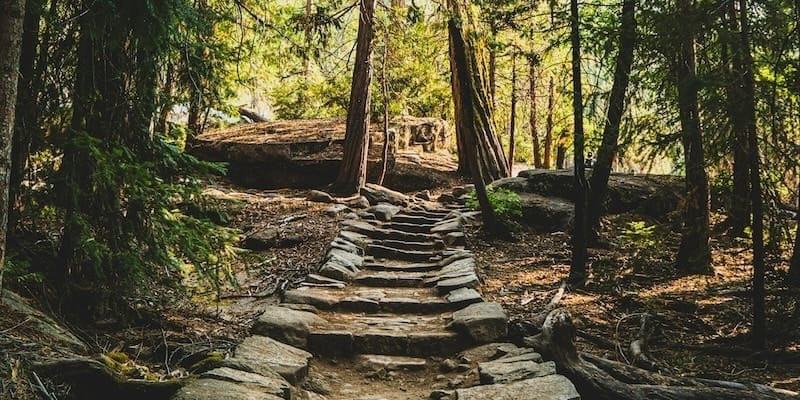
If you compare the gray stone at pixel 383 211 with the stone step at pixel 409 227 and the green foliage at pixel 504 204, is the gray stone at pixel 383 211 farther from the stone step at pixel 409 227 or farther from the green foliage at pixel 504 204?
the green foliage at pixel 504 204

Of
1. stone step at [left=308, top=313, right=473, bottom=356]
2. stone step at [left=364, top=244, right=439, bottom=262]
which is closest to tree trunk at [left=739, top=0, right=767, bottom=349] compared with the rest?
stone step at [left=308, top=313, right=473, bottom=356]

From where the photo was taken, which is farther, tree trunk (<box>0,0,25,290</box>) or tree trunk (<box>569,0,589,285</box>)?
tree trunk (<box>569,0,589,285</box>)

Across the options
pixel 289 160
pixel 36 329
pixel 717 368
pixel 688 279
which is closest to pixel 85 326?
pixel 36 329

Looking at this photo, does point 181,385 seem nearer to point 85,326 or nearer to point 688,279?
point 85,326

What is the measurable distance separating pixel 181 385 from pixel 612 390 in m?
3.02

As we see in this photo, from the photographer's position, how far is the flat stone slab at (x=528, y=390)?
4.01 m

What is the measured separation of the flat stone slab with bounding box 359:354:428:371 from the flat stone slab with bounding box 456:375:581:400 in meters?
0.98

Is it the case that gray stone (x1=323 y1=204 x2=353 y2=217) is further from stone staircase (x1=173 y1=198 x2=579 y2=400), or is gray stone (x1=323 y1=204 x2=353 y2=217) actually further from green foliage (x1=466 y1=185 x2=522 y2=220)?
green foliage (x1=466 y1=185 x2=522 y2=220)

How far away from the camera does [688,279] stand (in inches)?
369

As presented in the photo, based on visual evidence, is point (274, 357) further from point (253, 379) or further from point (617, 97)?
point (617, 97)

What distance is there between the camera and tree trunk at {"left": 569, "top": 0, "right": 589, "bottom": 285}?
322 inches

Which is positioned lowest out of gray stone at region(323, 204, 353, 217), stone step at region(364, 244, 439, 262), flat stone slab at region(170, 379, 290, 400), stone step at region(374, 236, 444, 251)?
flat stone slab at region(170, 379, 290, 400)

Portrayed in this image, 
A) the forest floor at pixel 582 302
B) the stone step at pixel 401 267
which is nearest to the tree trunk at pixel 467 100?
the forest floor at pixel 582 302

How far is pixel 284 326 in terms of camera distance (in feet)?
18.2
